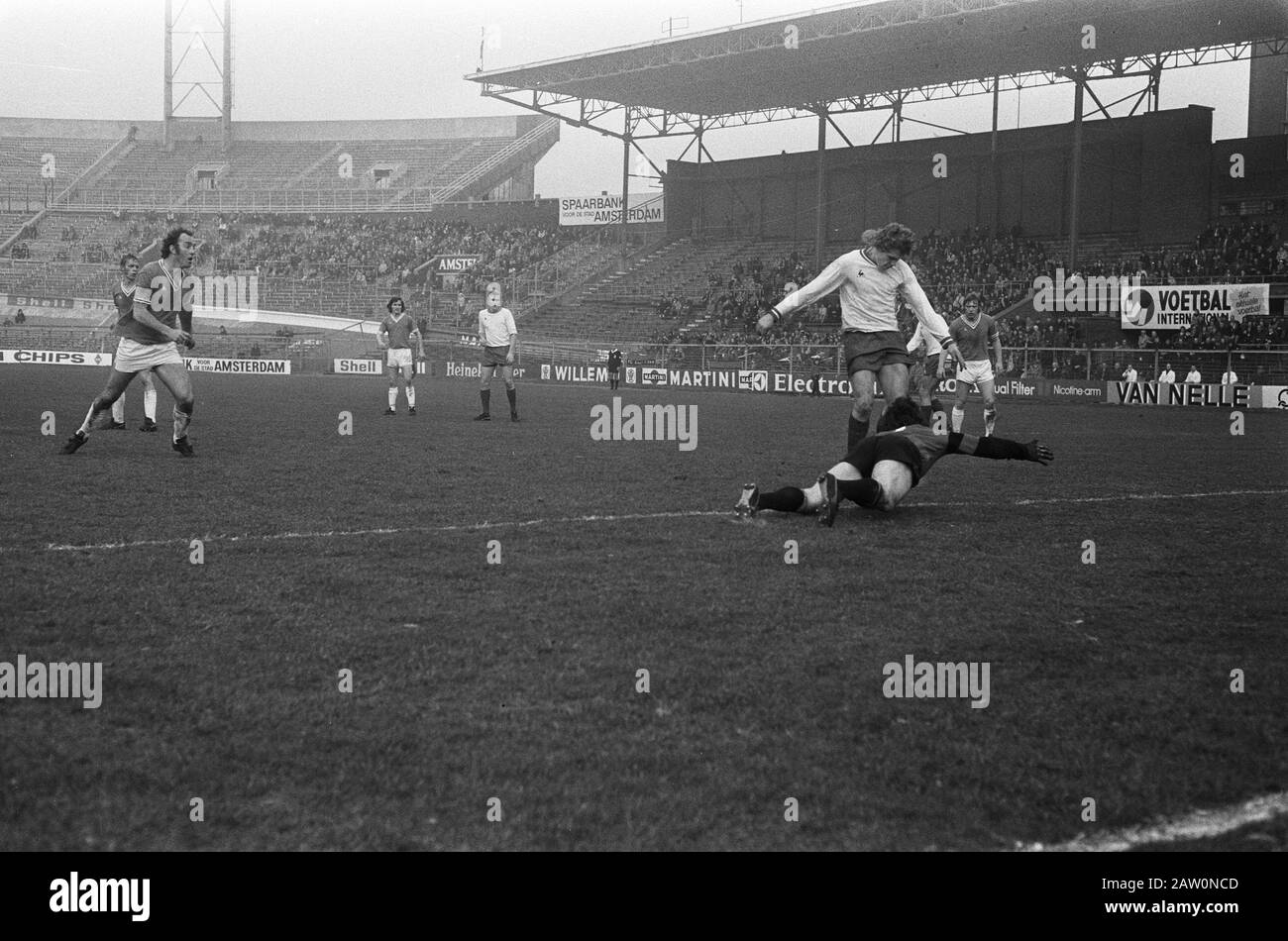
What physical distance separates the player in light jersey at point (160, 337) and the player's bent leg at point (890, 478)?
22.0ft

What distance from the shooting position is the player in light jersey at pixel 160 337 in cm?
1135

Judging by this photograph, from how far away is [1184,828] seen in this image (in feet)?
10.3

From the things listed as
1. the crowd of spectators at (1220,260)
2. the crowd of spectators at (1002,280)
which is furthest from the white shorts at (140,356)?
the crowd of spectators at (1220,260)

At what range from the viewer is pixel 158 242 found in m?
11.8

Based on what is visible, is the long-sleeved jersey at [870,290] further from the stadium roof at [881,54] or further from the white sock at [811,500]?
the stadium roof at [881,54]

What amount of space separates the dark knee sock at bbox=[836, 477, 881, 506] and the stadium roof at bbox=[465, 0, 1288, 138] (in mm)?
29138

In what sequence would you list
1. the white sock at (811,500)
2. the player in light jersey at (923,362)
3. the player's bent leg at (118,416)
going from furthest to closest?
the player's bent leg at (118,416), the player in light jersey at (923,362), the white sock at (811,500)

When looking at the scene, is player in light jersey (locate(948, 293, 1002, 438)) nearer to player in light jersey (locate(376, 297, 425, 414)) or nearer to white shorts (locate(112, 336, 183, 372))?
player in light jersey (locate(376, 297, 425, 414))

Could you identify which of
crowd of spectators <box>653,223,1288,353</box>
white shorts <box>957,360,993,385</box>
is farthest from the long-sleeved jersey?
crowd of spectators <box>653,223,1288,353</box>

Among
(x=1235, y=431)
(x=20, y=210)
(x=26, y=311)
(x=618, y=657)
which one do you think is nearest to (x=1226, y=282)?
(x=1235, y=431)

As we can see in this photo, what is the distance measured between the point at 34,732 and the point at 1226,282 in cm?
3390

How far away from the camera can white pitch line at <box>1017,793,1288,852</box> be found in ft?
9.93

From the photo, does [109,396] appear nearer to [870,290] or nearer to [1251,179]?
[870,290]
